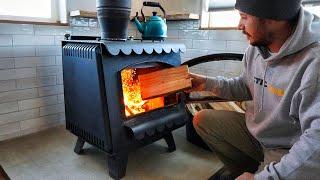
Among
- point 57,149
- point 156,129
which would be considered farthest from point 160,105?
point 57,149

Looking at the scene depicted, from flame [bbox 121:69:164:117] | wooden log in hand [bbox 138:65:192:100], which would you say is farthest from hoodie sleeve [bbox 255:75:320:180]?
flame [bbox 121:69:164:117]

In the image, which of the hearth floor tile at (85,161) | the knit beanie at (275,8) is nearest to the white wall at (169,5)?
the hearth floor tile at (85,161)

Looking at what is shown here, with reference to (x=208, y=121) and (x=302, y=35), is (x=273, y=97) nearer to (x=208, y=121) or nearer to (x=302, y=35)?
(x=302, y=35)

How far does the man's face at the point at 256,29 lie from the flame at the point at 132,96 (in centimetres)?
68

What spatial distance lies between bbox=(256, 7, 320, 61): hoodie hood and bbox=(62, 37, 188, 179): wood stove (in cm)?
72

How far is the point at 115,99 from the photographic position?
1316mm

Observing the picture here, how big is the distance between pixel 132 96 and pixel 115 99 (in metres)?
0.22

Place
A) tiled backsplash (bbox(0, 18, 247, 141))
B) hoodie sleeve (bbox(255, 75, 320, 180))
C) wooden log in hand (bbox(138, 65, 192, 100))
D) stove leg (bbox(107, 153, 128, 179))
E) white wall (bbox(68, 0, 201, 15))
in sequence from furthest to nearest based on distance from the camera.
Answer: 1. white wall (bbox(68, 0, 201, 15))
2. tiled backsplash (bbox(0, 18, 247, 141))
3. stove leg (bbox(107, 153, 128, 179))
4. wooden log in hand (bbox(138, 65, 192, 100))
5. hoodie sleeve (bbox(255, 75, 320, 180))

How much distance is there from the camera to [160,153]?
1.71 metres

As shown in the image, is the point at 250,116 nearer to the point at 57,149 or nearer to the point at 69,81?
the point at 69,81

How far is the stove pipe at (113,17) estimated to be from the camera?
57.3 inches

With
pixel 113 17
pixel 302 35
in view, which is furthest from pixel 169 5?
pixel 302 35

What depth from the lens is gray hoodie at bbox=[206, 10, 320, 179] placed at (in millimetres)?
726

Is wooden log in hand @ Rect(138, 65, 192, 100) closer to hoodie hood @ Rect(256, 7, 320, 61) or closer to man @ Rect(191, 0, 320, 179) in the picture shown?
man @ Rect(191, 0, 320, 179)
